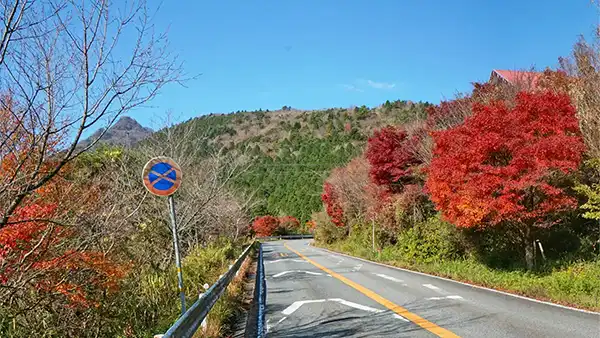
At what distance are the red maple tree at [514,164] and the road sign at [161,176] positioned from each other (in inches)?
353

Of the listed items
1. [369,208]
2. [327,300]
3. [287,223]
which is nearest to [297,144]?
[287,223]

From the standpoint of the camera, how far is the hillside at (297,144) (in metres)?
80.4

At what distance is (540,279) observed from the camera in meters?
11.5

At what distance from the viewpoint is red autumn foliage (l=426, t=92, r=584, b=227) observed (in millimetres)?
11664

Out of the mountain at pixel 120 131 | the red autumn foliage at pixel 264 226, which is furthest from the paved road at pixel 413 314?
the red autumn foliage at pixel 264 226

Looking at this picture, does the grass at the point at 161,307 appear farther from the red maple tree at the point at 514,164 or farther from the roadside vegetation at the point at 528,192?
the red maple tree at the point at 514,164

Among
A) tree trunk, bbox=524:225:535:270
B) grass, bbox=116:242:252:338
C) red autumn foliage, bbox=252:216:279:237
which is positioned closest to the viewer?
grass, bbox=116:242:252:338

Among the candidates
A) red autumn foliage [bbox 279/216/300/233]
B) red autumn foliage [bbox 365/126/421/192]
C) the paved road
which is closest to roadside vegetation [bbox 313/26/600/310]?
the paved road

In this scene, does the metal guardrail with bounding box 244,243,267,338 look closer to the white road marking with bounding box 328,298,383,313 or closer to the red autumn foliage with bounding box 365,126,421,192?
the white road marking with bounding box 328,298,383,313

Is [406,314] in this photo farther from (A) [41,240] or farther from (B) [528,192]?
(B) [528,192]

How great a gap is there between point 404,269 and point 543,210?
7215mm

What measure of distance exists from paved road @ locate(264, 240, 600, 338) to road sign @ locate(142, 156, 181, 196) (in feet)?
9.55

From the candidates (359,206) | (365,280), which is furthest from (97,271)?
(359,206)

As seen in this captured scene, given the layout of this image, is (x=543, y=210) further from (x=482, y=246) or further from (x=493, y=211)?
(x=482, y=246)
